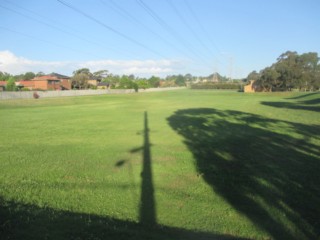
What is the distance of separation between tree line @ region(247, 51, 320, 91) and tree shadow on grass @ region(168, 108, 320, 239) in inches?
3192

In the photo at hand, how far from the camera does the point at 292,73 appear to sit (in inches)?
3553

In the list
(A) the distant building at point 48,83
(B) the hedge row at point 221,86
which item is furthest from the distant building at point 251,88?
(A) the distant building at point 48,83

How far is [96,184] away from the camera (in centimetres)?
820

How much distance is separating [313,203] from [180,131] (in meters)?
11.8

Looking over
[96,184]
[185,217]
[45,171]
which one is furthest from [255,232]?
[45,171]

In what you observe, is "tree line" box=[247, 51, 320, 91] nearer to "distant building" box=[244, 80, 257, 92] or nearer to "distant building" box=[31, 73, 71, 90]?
"distant building" box=[244, 80, 257, 92]

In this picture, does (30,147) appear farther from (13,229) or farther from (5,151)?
(13,229)

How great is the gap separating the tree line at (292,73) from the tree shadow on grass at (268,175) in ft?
266

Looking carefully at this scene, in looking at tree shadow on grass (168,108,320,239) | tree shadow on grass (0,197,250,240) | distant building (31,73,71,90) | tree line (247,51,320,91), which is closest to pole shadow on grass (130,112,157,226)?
tree shadow on grass (0,197,250,240)

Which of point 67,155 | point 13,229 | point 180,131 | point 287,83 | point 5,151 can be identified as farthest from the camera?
point 287,83

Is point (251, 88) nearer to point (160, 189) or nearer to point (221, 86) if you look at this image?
point (221, 86)

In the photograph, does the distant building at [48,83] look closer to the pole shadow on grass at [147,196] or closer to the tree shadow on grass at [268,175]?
the tree shadow on grass at [268,175]

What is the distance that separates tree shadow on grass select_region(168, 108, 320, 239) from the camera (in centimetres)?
600

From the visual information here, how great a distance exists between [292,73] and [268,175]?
89.2 m
